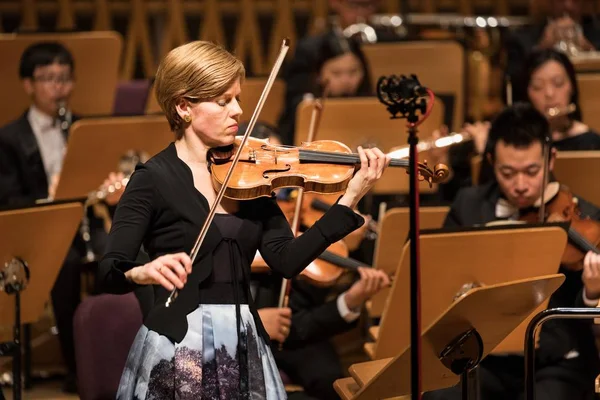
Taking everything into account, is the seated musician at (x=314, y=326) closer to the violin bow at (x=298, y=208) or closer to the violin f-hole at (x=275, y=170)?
the violin bow at (x=298, y=208)

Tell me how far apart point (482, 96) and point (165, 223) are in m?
3.13

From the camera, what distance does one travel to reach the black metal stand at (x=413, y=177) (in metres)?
1.91

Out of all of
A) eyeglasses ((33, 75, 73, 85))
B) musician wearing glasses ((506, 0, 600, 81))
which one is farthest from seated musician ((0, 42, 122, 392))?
musician wearing glasses ((506, 0, 600, 81))

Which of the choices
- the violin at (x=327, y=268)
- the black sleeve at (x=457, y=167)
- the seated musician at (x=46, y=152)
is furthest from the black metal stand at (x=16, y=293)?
the black sleeve at (x=457, y=167)

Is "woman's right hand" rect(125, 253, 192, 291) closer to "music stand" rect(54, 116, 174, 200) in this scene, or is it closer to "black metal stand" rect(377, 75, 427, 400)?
"black metal stand" rect(377, 75, 427, 400)

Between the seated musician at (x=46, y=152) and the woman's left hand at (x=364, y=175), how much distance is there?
1.53 meters

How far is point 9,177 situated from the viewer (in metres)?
3.66

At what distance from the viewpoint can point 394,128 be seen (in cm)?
380

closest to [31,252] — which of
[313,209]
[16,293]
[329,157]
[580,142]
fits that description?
[16,293]

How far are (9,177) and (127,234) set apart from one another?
189 cm

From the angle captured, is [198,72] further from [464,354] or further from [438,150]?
[438,150]

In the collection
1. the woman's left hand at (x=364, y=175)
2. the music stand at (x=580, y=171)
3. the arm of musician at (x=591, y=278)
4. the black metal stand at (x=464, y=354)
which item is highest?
the woman's left hand at (x=364, y=175)

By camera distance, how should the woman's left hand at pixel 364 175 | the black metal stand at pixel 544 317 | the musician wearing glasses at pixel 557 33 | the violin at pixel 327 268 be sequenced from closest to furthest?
the woman's left hand at pixel 364 175, the black metal stand at pixel 544 317, the violin at pixel 327 268, the musician wearing glasses at pixel 557 33

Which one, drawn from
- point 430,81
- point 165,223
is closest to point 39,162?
point 430,81
